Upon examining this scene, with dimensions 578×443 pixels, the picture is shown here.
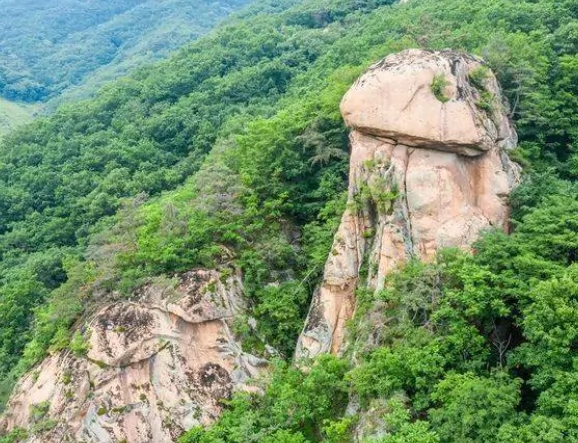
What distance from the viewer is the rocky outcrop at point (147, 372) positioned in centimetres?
1855

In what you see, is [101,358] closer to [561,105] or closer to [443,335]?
[443,335]

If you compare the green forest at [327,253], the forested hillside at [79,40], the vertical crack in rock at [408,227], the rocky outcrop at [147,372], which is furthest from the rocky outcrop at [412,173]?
the forested hillside at [79,40]

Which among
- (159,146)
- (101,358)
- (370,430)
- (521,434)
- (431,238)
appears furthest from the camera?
(159,146)

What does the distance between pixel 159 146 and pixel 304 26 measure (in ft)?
86.5

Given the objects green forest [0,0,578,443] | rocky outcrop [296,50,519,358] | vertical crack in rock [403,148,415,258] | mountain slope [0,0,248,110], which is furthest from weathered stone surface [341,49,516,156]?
mountain slope [0,0,248,110]

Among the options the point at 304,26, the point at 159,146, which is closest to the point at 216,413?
the point at 159,146

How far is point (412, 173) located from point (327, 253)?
13.4ft

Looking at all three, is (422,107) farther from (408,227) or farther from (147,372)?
(147,372)

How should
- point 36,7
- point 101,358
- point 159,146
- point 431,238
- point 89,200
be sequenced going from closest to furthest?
point 431,238 < point 101,358 < point 89,200 < point 159,146 < point 36,7

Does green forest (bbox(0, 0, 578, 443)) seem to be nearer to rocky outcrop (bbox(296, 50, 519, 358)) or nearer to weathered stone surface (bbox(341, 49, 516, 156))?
rocky outcrop (bbox(296, 50, 519, 358))

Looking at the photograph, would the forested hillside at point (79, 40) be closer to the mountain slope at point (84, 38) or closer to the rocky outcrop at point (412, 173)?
the mountain slope at point (84, 38)

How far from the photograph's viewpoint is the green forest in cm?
1382

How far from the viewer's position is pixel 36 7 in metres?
154

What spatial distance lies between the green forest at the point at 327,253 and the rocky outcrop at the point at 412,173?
86 cm
